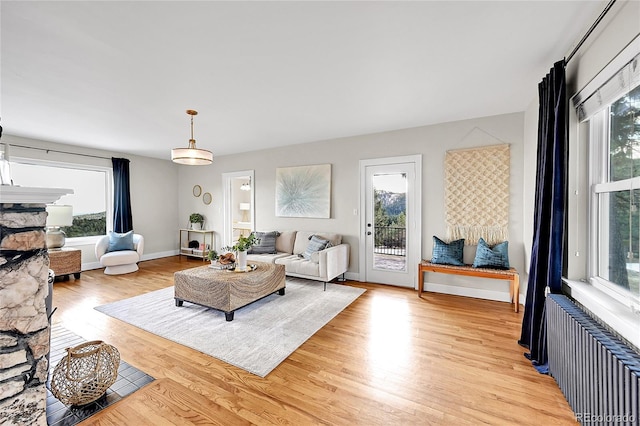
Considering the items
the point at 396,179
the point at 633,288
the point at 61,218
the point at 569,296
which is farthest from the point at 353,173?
the point at 61,218

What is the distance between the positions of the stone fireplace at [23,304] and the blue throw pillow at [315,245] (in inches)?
128

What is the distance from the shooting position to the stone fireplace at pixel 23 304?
144 centimetres

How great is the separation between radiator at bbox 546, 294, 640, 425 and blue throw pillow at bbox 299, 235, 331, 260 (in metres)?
2.93

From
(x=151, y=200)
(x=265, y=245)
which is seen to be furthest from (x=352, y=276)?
(x=151, y=200)

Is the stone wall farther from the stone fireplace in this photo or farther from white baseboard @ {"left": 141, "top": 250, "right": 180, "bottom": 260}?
white baseboard @ {"left": 141, "top": 250, "right": 180, "bottom": 260}

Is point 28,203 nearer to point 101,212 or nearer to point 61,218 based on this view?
point 61,218

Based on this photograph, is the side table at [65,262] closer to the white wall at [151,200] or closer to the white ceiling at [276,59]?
the white wall at [151,200]

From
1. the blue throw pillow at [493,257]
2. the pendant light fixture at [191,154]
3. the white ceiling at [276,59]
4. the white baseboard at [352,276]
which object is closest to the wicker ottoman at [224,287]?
the pendant light fixture at [191,154]

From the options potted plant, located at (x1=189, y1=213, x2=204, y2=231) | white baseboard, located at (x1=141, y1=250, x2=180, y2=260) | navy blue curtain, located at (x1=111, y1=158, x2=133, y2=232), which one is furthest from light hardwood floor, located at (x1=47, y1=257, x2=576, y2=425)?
potted plant, located at (x1=189, y1=213, x2=204, y2=231)

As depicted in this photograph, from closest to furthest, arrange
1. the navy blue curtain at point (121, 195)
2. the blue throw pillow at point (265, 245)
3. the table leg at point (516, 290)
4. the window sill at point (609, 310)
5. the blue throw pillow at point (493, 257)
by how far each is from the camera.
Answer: the window sill at point (609, 310) → the table leg at point (516, 290) → the blue throw pillow at point (493, 257) → the blue throw pillow at point (265, 245) → the navy blue curtain at point (121, 195)

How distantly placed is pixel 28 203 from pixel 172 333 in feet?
5.89

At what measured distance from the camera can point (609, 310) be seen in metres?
1.55

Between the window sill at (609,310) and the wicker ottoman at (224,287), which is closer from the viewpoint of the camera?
the window sill at (609,310)

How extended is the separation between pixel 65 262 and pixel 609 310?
22.4 feet
